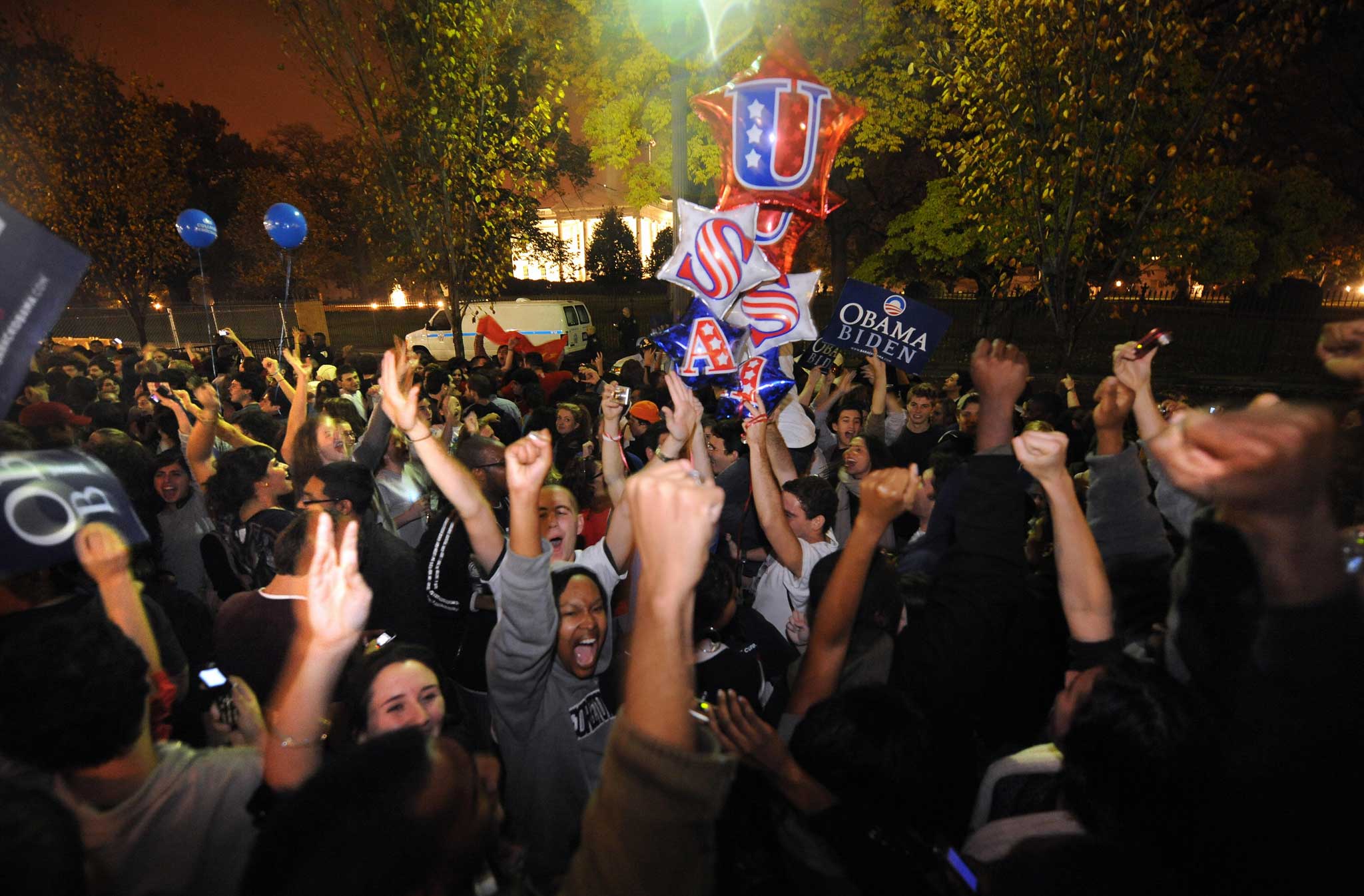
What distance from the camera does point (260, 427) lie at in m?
5.88

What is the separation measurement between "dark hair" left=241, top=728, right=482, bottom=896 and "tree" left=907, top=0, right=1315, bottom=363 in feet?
30.8

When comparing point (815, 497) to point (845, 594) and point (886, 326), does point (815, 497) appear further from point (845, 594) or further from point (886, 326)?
point (886, 326)

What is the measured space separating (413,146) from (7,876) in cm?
1482

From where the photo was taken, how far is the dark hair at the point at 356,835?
115 centimetres

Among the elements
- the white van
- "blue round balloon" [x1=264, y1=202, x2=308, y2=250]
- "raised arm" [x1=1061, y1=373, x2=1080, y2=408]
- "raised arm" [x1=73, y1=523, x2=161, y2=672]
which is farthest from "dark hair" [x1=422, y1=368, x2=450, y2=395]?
the white van

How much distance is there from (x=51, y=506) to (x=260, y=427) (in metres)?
4.01

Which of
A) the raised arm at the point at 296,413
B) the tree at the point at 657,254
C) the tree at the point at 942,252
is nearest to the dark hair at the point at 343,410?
the raised arm at the point at 296,413

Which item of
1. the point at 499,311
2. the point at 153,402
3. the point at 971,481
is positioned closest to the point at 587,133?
the point at 153,402

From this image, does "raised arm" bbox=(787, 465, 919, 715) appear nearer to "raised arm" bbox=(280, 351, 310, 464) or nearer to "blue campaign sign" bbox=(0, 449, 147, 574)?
"blue campaign sign" bbox=(0, 449, 147, 574)

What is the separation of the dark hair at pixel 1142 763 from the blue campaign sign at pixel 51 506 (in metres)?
2.86

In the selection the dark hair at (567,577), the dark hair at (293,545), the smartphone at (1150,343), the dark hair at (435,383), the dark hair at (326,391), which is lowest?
the dark hair at (567,577)

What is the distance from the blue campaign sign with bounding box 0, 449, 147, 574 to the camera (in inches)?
81.7

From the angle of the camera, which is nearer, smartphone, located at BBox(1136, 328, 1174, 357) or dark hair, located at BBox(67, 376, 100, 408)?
smartphone, located at BBox(1136, 328, 1174, 357)

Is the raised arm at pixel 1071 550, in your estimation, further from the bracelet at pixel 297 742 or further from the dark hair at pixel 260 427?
the dark hair at pixel 260 427
